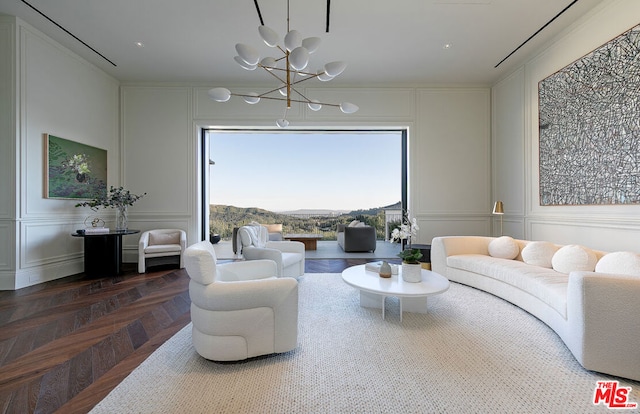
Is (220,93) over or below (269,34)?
below

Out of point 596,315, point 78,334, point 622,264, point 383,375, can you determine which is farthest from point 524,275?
point 78,334

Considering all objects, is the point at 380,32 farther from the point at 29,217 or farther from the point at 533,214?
the point at 29,217

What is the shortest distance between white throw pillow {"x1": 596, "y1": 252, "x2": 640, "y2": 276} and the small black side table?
5926 mm

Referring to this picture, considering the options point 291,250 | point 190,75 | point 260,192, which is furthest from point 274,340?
point 260,192

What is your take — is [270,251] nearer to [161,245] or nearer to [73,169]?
[161,245]

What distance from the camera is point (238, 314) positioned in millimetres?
1791

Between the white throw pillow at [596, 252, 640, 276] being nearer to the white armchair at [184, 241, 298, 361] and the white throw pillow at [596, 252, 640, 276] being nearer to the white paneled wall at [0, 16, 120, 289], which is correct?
the white armchair at [184, 241, 298, 361]

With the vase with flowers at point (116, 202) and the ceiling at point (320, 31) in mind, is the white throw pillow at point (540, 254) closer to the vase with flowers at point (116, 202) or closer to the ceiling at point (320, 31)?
the ceiling at point (320, 31)

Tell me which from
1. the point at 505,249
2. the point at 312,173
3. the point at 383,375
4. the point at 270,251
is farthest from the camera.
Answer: the point at 312,173

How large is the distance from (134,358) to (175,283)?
1.97 m

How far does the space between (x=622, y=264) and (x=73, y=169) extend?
22.2 ft

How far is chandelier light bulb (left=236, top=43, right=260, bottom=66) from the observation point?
91.3 inches

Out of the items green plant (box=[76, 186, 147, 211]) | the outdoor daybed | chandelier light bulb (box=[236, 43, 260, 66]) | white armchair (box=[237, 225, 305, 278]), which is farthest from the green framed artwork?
the outdoor daybed

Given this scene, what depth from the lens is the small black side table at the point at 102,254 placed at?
414cm
